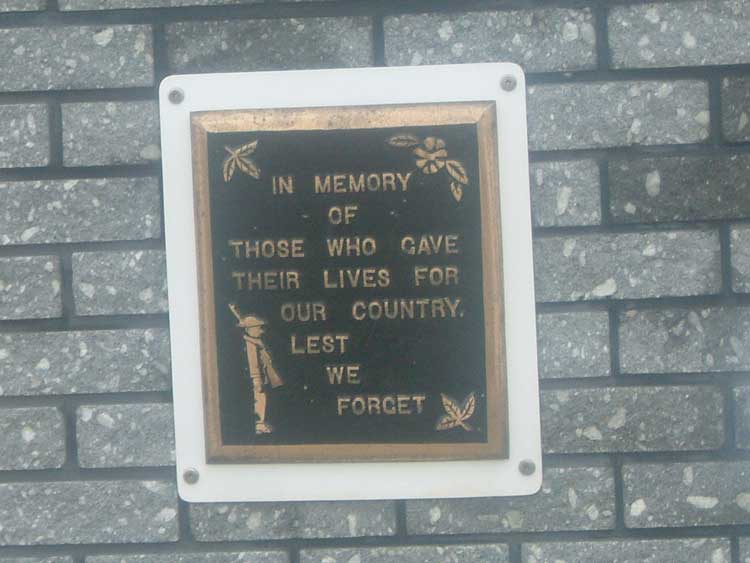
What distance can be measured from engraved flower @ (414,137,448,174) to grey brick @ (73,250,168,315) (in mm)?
577

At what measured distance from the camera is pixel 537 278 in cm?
200

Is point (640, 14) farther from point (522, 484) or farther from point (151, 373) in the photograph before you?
point (151, 373)

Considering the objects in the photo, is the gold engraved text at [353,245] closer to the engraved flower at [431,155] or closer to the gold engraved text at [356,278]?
the gold engraved text at [356,278]

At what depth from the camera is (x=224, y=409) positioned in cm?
202

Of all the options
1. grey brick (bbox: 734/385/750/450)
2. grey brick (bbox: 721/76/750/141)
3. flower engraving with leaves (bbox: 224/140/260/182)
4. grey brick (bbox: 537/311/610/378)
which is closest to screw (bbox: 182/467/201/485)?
flower engraving with leaves (bbox: 224/140/260/182)

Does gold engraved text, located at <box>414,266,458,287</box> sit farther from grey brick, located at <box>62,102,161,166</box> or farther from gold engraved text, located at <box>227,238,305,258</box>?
grey brick, located at <box>62,102,161,166</box>

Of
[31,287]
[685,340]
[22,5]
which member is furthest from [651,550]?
[22,5]

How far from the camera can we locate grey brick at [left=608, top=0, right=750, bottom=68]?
77.2 inches

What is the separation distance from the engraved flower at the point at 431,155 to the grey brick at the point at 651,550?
2.72 ft

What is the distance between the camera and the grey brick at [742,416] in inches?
78.4

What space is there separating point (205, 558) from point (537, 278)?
3.02 feet

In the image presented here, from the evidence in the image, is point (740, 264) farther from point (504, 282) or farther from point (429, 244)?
point (429, 244)

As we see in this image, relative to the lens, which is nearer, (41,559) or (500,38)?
(500,38)

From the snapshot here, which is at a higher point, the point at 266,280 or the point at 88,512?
the point at 266,280
